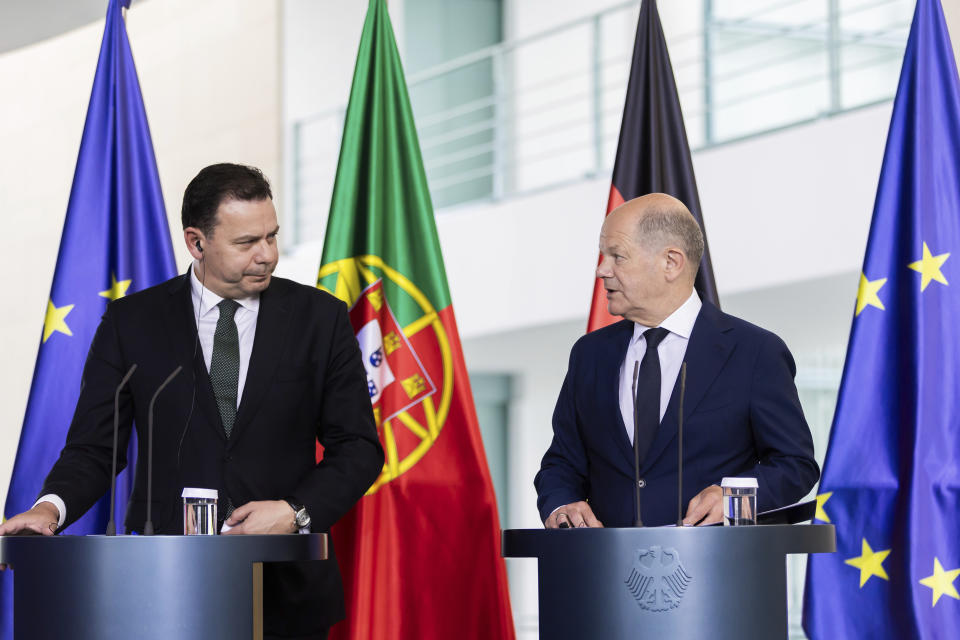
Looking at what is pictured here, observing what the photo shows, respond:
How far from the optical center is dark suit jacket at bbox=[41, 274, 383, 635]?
248cm

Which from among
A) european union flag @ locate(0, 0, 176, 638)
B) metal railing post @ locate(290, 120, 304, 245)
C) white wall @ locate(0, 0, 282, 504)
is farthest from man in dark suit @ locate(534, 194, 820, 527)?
white wall @ locate(0, 0, 282, 504)

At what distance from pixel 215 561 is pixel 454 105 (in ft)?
24.1

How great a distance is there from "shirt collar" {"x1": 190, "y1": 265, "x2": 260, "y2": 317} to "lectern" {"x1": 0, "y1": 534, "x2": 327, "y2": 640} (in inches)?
26.8

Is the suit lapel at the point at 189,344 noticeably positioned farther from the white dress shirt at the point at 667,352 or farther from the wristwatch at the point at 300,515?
the white dress shirt at the point at 667,352

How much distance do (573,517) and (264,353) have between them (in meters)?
0.67

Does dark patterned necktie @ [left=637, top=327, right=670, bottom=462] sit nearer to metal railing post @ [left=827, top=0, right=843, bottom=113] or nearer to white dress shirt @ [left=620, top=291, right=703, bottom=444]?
white dress shirt @ [left=620, top=291, right=703, bottom=444]

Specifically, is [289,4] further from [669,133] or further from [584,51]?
[669,133]

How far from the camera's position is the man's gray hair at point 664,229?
254 cm

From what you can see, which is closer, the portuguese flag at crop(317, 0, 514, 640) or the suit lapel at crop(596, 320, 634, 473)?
the suit lapel at crop(596, 320, 634, 473)

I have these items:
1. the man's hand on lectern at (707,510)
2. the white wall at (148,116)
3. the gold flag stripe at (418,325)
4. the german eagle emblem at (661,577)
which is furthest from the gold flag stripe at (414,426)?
the white wall at (148,116)

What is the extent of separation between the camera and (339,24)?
26.7 ft

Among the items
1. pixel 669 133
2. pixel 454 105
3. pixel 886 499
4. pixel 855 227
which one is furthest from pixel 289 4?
pixel 886 499

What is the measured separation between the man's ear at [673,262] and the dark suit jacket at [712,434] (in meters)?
0.10

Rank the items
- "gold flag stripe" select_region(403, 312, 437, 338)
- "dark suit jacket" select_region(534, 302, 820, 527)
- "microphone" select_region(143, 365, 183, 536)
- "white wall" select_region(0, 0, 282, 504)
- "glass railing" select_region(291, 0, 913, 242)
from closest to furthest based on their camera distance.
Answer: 1. "microphone" select_region(143, 365, 183, 536)
2. "dark suit jacket" select_region(534, 302, 820, 527)
3. "gold flag stripe" select_region(403, 312, 437, 338)
4. "glass railing" select_region(291, 0, 913, 242)
5. "white wall" select_region(0, 0, 282, 504)
